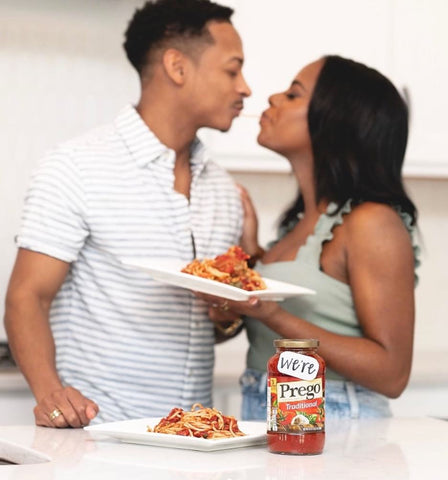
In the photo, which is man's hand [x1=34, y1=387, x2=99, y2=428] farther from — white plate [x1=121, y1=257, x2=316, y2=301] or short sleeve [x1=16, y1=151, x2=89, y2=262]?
short sleeve [x1=16, y1=151, x2=89, y2=262]

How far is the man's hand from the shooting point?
1.63 metres

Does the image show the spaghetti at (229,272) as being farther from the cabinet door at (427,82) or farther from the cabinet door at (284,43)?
the cabinet door at (427,82)

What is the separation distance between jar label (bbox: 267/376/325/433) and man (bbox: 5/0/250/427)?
0.67m

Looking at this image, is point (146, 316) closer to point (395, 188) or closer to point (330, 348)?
point (330, 348)

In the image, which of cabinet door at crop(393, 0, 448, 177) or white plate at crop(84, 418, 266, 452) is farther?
cabinet door at crop(393, 0, 448, 177)

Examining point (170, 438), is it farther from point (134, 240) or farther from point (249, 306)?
point (134, 240)

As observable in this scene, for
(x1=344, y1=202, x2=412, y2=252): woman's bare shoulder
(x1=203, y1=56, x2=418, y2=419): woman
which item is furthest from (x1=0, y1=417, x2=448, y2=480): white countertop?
(x1=344, y1=202, x2=412, y2=252): woman's bare shoulder

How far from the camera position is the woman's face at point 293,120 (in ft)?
7.25

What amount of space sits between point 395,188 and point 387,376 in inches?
16.0

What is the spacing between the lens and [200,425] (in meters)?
1.35

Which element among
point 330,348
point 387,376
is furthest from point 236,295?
point 387,376

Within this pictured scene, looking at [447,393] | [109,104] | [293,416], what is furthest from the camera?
[109,104]

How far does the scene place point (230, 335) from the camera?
2.26 meters

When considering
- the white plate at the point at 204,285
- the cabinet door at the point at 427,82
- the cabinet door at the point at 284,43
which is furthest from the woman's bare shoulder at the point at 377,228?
the cabinet door at the point at 427,82
